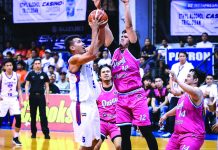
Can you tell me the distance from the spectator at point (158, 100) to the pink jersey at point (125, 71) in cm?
681

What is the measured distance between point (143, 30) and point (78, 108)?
1361 centimetres

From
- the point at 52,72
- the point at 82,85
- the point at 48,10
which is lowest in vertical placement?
the point at 52,72

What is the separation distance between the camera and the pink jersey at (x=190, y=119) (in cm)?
809

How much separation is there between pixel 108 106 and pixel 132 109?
37.5 inches

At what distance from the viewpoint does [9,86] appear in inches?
566

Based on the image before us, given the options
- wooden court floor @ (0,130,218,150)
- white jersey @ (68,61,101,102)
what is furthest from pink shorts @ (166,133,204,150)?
wooden court floor @ (0,130,218,150)

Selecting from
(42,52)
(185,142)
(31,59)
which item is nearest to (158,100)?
(31,59)

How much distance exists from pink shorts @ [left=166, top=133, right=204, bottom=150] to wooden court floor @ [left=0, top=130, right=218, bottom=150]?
4.68 meters

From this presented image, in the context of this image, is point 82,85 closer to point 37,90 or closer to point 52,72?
point 37,90

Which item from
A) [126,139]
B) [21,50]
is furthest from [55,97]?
[126,139]

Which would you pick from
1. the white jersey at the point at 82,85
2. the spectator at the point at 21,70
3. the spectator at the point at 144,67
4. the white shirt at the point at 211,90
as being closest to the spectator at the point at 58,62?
the spectator at the point at 21,70

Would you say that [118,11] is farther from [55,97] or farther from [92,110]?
[92,110]

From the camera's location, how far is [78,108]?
27.6ft

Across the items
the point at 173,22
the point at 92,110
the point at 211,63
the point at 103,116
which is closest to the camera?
the point at 92,110
